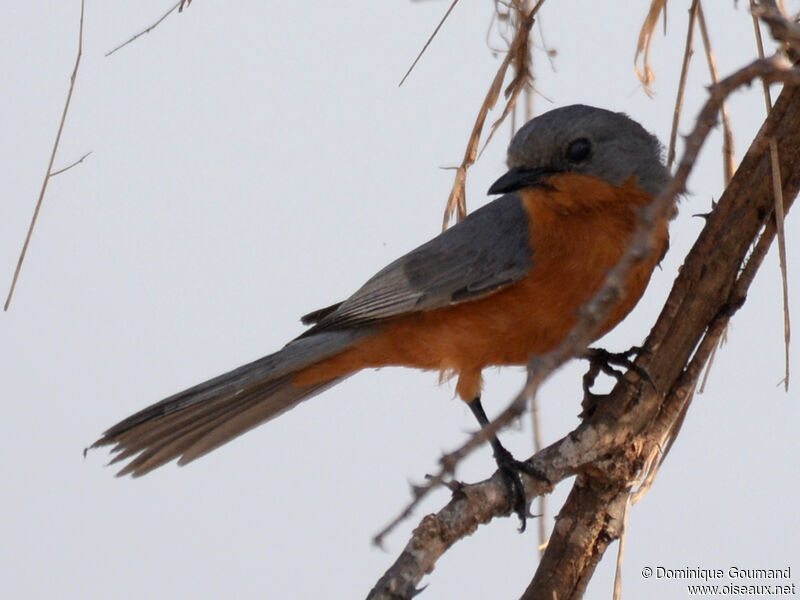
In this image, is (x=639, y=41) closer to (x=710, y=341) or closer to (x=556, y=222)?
(x=556, y=222)

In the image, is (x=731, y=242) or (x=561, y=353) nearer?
(x=561, y=353)

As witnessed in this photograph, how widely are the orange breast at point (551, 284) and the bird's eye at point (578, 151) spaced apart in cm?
10

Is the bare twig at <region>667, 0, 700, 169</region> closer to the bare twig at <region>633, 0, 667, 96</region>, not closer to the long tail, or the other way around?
the bare twig at <region>633, 0, 667, 96</region>

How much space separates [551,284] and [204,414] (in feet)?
6.02

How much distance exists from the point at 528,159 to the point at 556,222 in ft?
0.98

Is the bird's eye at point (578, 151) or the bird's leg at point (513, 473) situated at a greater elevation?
the bird's eye at point (578, 151)

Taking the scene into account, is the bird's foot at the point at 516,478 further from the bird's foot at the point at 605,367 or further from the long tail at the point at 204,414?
the long tail at the point at 204,414

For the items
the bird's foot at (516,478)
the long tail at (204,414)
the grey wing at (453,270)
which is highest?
the grey wing at (453,270)

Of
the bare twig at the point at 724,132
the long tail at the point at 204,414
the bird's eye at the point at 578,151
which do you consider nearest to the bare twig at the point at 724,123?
the bare twig at the point at 724,132

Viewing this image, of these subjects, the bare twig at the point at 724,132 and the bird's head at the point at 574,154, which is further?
the bird's head at the point at 574,154

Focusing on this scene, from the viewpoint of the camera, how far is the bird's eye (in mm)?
4695

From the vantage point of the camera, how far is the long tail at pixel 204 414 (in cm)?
514

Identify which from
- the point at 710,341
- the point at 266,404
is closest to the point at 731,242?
the point at 710,341

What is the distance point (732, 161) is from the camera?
4078 mm
